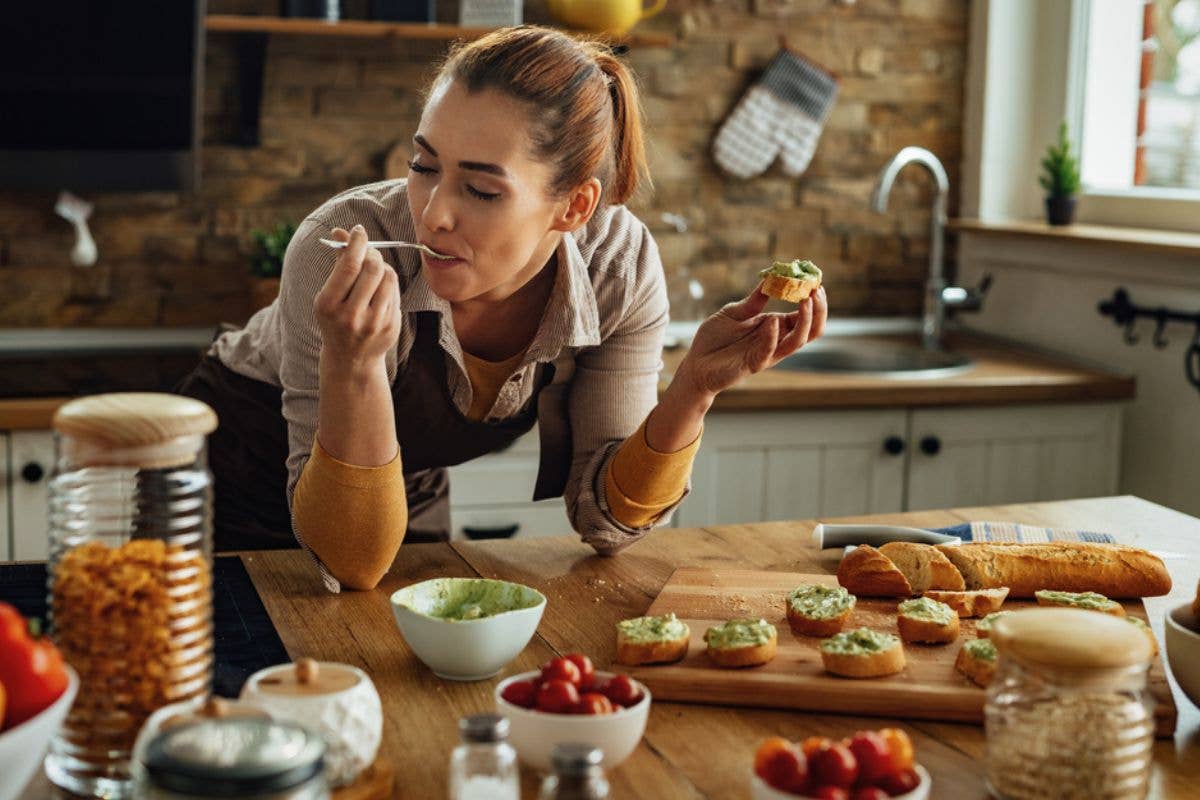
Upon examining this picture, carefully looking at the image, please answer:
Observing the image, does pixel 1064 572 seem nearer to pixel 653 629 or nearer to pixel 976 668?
pixel 976 668

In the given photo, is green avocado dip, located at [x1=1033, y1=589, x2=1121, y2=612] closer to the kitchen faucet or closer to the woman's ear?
the woman's ear

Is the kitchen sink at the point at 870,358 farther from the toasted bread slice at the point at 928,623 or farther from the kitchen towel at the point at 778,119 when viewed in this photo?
the toasted bread slice at the point at 928,623

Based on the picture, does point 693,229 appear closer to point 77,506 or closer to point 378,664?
point 378,664

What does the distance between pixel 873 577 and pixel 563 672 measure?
1.74 feet

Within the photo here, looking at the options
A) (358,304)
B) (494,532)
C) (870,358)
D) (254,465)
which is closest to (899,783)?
(358,304)

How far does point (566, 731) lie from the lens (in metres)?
1.13

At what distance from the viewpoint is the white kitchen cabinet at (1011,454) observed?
10.3 ft

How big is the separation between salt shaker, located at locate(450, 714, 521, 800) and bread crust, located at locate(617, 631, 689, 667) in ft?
1.31

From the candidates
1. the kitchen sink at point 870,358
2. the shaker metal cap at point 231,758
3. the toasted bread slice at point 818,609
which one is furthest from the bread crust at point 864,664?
the kitchen sink at point 870,358

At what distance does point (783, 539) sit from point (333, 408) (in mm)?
658

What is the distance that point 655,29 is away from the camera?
11.4ft

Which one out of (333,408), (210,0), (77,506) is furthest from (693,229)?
(77,506)

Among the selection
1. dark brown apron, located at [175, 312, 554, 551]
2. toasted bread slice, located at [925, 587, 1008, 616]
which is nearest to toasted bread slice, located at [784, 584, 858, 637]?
toasted bread slice, located at [925, 587, 1008, 616]

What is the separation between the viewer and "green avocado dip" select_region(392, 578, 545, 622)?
1.40 metres
